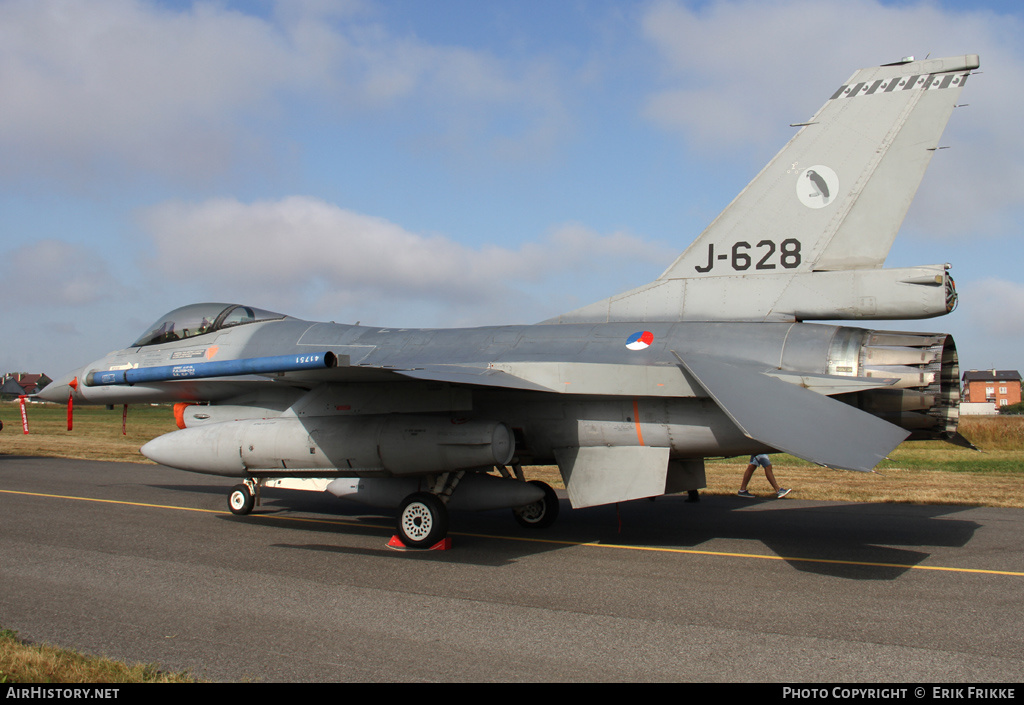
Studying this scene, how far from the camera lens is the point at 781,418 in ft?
20.9

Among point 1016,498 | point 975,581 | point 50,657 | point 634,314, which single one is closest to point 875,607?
point 975,581

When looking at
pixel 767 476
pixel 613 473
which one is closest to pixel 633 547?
pixel 613 473

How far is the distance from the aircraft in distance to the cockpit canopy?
7.60ft

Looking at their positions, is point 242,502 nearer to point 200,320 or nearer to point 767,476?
point 200,320

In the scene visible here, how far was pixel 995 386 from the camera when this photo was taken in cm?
10219

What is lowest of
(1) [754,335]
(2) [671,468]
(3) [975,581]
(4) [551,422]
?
(3) [975,581]

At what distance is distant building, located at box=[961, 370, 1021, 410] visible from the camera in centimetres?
10138

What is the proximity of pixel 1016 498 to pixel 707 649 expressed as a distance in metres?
10.2

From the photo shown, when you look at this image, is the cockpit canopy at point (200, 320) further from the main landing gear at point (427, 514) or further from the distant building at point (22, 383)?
the main landing gear at point (427, 514)

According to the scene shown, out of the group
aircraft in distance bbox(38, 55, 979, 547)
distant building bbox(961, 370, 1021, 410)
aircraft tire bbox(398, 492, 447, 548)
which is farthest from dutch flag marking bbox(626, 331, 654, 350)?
distant building bbox(961, 370, 1021, 410)

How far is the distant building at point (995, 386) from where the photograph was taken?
10138 centimetres

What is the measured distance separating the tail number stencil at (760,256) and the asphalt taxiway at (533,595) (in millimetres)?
3180

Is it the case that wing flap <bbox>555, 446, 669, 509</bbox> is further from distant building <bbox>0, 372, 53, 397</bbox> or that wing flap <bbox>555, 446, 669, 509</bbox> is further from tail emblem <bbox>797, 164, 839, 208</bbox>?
distant building <bbox>0, 372, 53, 397</bbox>
